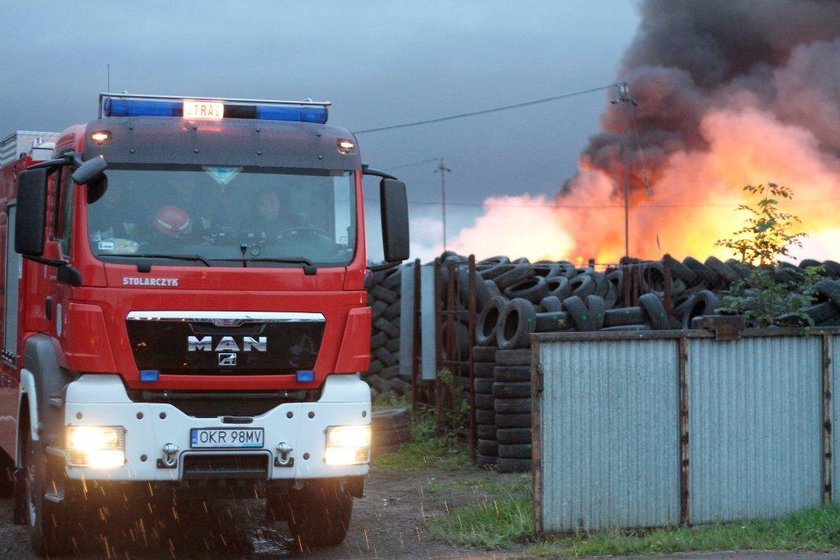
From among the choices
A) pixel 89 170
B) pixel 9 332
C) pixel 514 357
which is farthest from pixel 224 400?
pixel 514 357

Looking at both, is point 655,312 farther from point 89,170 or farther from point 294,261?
point 89,170

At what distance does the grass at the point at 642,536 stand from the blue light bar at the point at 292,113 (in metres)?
3.64

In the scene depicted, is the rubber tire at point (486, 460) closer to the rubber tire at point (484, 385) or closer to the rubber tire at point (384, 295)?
the rubber tire at point (484, 385)

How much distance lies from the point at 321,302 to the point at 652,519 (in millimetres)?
3332

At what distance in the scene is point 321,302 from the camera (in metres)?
8.55

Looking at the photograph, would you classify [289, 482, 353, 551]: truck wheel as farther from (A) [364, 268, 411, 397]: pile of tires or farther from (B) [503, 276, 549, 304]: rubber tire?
(A) [364, 268, 411, 397]: pile of tires

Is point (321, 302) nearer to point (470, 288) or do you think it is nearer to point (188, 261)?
point (188, 261)

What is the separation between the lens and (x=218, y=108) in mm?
9141

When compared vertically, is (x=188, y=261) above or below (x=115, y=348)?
above

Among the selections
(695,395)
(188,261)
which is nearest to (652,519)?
(695,395)

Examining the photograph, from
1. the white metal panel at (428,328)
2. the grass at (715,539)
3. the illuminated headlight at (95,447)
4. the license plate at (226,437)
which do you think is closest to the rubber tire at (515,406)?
the white metal panel at (428,328)

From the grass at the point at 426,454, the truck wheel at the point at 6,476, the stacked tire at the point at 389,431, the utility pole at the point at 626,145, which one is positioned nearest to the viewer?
the truck wheel at the point at 6,476

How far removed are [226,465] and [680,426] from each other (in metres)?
3.74

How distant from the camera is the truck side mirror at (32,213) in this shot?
8305 millimetres
